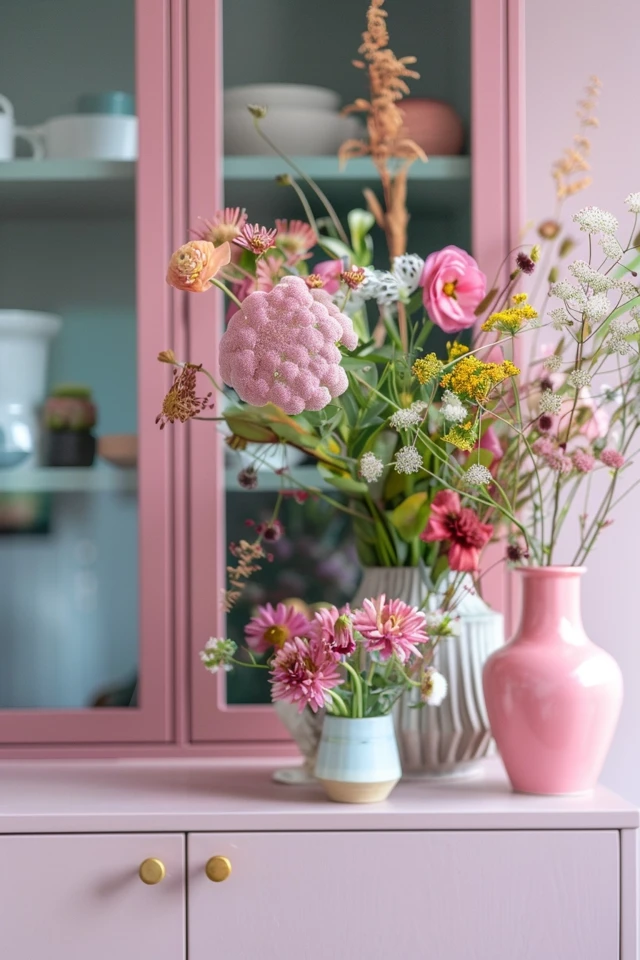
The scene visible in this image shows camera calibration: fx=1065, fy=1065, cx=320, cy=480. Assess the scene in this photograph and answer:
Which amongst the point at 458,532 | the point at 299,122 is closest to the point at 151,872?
the point at 458,532

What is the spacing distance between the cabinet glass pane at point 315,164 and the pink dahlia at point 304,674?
0.90ft

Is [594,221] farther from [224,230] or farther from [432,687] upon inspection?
[432,687]

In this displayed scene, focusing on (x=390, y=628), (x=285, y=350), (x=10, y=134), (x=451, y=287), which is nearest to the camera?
(x=285, y=350)

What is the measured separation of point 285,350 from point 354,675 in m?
0.34

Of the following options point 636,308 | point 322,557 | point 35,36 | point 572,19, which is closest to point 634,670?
point 322,557

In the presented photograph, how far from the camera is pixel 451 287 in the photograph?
3.58ft

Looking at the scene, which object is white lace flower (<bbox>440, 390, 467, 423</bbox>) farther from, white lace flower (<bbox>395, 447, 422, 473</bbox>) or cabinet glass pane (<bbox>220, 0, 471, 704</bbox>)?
cabinet glass pane (<bbox>220, 0, 471, 704</bbox>)

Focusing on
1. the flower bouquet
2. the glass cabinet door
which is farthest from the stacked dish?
the flower bouquet

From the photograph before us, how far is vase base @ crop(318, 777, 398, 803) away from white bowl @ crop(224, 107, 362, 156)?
74cm

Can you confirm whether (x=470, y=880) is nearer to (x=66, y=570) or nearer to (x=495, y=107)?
(x=66, y=570)

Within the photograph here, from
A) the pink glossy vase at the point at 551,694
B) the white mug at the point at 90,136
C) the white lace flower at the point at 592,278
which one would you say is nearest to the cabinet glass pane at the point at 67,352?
the white mug at the point at 90,136

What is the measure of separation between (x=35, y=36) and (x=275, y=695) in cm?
86

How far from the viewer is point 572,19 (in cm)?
159

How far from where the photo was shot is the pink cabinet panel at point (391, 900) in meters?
1.02
